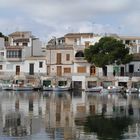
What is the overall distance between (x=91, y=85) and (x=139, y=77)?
27.5 feet

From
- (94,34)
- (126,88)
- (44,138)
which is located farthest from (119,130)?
(94,34)

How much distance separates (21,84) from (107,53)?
1602 cm

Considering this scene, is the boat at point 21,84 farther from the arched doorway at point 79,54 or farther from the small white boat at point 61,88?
the arched doorway at point 79,54

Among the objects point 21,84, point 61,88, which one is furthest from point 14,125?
point 21,84

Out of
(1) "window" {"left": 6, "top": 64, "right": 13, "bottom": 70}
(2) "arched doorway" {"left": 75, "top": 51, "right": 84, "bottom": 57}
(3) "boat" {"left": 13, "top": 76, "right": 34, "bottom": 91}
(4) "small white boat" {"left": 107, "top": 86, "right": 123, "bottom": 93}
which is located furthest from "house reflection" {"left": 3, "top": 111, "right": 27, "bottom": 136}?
(1) "window" {"left": 6, "top": 64, "right": 13, "bottom": 70}

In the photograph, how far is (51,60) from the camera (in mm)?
91875

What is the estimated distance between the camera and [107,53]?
277 feet

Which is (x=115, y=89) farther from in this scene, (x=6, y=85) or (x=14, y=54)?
(x=14, y=54)

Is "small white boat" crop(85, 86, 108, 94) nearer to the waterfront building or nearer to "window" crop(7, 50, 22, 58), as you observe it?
the waterfront building

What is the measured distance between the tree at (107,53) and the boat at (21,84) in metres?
11.2

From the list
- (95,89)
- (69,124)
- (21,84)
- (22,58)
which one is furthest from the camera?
(22,58)

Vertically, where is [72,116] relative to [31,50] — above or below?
below

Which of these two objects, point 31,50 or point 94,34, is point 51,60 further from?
point 94,34

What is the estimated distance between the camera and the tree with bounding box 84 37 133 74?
273 ft
